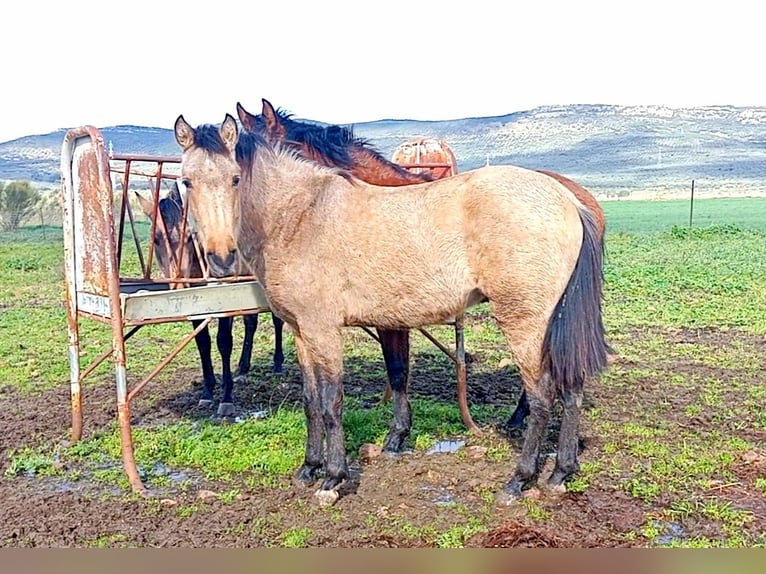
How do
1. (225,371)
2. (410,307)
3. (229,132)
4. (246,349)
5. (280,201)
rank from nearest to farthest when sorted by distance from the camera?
(229,132) < (410,307) < (280,201) < (225,371) < (246,349)

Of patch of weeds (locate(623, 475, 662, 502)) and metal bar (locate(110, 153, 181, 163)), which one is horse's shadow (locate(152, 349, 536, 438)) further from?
metal bar (locate(110, 153, 181, 163))

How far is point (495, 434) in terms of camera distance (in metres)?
5.56

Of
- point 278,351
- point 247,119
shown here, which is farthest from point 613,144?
point 247,119

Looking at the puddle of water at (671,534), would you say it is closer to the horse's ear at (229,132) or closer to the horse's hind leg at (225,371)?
the horse's ear at (229,132)

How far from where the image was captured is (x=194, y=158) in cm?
403

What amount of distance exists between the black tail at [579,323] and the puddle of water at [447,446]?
125cm

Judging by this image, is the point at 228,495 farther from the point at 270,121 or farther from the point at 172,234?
the point at 270,121

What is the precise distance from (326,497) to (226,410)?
209 cm

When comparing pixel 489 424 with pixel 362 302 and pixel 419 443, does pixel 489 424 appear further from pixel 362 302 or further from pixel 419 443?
pixel 362 302

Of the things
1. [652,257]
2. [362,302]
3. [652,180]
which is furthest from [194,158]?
[652,180]

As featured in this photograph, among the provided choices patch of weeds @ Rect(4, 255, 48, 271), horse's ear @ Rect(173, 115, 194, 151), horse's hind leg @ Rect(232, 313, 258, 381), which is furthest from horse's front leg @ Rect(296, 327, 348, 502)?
patch of weeds @ Rect(4, 255, 48, 271)

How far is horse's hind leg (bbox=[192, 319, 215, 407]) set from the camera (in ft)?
20.5

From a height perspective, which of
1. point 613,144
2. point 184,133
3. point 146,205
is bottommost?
point 146,205

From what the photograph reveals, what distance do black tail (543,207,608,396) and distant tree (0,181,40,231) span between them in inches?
1107
